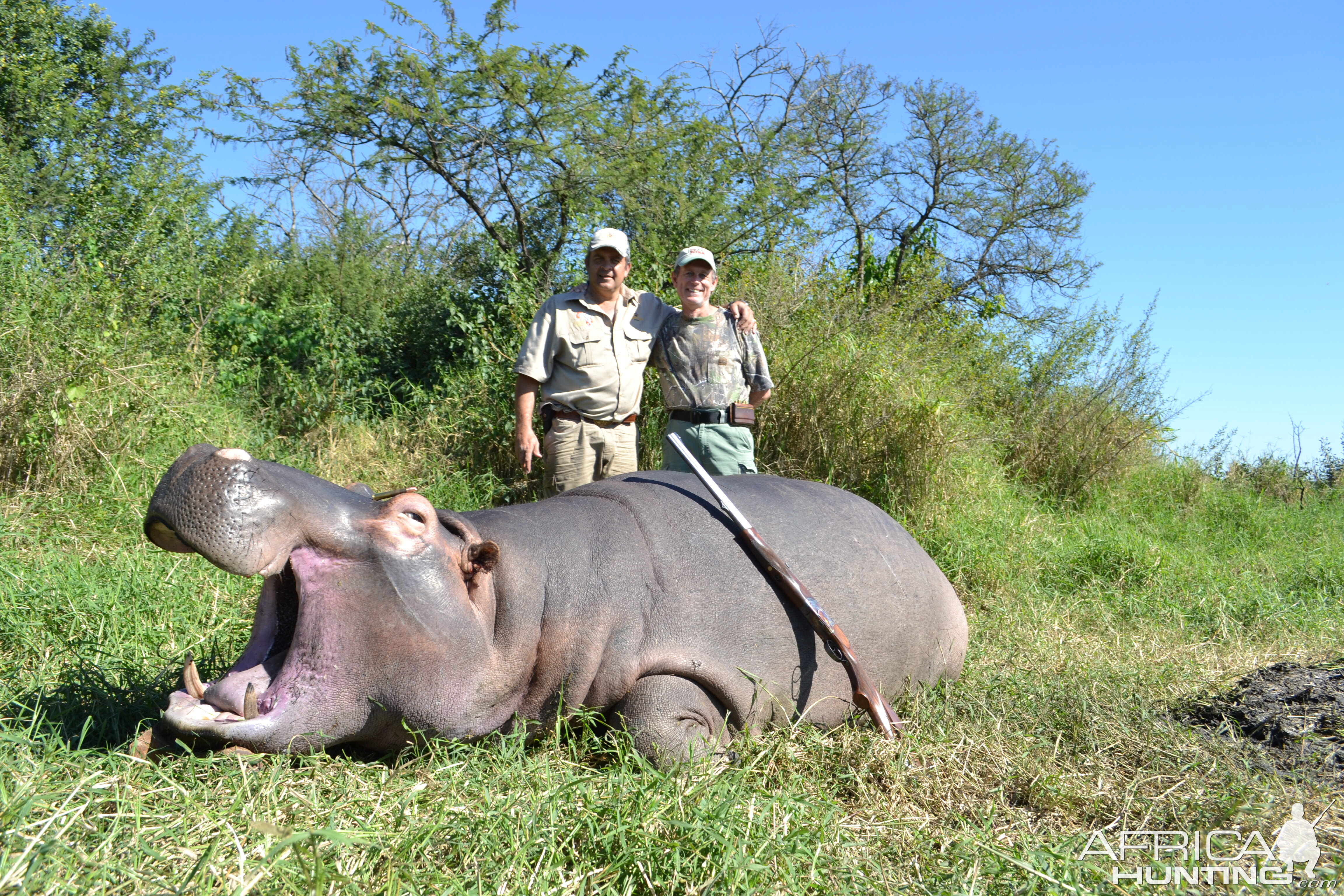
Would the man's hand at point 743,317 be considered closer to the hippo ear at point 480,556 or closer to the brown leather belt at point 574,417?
the brown leather belt at point 574,417

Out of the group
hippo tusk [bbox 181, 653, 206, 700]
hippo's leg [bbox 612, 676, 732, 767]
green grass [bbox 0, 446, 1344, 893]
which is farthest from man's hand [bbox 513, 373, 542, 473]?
hippo tusk [bbox 181, 653, 206, 700]

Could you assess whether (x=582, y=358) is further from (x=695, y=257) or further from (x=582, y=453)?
(x=695, y=257)

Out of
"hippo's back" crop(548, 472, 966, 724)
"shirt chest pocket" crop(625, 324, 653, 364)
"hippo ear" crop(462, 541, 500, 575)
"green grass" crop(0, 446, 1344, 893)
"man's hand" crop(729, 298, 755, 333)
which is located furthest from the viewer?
"man's hand" crop(729, 298, 755, 333)

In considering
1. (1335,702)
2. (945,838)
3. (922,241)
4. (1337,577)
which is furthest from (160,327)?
(922,241)

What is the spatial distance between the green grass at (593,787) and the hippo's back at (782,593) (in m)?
0.17

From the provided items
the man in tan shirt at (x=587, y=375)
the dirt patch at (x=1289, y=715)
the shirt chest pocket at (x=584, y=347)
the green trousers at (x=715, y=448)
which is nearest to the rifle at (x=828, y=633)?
the dirt patch at (x=1289, y=715)

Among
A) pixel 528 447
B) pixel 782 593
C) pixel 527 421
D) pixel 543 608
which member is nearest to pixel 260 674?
pixel 543 608

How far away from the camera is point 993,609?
5133mm

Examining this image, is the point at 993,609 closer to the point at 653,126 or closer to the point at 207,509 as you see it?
the point at 207,509

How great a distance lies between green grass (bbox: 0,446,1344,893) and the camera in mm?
2094

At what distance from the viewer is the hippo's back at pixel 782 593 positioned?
2932 mm

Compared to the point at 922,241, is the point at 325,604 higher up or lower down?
lower down

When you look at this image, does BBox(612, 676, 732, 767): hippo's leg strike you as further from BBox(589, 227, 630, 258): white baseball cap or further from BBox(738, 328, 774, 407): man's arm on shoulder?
BBox(589, 227, 630, 258): white baseball cap

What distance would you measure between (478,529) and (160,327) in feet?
21.3
